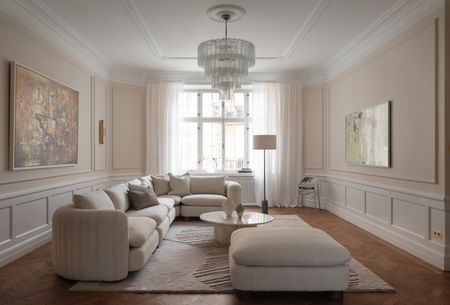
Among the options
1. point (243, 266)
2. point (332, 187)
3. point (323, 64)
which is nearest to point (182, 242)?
point (243, 266)

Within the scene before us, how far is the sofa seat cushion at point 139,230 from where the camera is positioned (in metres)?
3.10

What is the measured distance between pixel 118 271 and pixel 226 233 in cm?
159

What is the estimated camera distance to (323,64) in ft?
22.3

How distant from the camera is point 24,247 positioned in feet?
12.8

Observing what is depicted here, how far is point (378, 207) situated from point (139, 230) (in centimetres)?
347

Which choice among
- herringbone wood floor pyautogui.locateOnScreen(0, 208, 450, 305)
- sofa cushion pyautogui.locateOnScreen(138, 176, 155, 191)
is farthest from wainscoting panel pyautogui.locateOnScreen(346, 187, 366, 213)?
sofa cushion pyautogui.locateOnScreen(138, 176, 155, 191)

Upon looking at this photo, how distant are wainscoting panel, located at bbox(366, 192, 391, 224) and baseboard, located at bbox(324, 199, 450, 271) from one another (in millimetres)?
127

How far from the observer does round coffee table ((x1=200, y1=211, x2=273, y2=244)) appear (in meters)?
4.02

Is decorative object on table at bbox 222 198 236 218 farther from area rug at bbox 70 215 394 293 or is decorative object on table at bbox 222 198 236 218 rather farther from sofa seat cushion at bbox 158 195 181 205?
sofa seat cushion at bbox 158 195 181 205

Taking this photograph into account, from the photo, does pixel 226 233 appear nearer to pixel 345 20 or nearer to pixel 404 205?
pixel 404 205

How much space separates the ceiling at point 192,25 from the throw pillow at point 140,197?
2.35 m

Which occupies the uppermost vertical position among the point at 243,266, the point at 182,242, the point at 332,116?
the point at 332,116

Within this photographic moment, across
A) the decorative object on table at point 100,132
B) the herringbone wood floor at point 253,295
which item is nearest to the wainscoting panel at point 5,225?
the herringbone wood floor at point 253,295

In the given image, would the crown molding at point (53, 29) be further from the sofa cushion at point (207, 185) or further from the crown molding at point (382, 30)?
the crown molding at point (382, 30)
